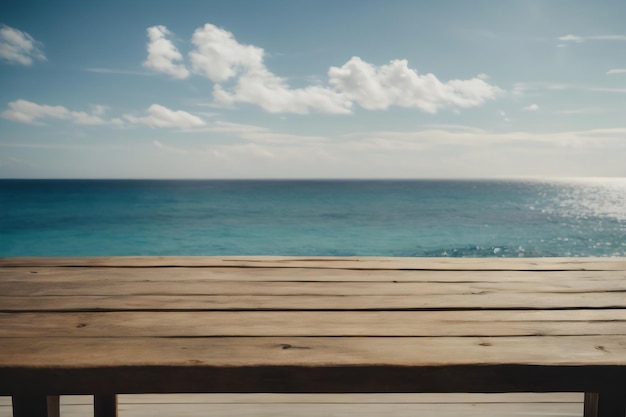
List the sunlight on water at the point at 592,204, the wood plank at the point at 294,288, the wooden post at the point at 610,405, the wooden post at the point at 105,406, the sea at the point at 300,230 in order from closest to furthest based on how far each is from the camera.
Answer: the wooden post at the point at 610,405, the wood plank at the point at 294,288, the wooden post at the point at 105,406, the sea at the point at 300,230, the sunlight on water at the point at 592,204

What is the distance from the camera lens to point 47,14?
4691cm

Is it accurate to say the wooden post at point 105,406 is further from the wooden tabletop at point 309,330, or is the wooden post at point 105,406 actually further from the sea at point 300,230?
the sea at point 300,230

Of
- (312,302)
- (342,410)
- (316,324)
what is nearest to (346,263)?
(312,302)

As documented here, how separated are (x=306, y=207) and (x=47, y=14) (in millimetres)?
37325

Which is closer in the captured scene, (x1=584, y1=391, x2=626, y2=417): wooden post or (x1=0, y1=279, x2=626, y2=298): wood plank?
(x1=584, y1=391, x2=626, y2=417): wooden post

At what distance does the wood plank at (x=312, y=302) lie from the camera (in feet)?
3.21

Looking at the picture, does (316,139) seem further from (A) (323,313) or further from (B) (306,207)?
(A) (323,313)

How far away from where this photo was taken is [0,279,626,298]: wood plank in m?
1.09

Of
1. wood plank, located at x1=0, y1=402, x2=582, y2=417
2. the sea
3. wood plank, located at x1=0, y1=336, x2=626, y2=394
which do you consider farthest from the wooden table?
the sea

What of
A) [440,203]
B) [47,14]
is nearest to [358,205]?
[440,203]

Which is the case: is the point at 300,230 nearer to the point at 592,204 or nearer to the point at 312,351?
the point at 312,351

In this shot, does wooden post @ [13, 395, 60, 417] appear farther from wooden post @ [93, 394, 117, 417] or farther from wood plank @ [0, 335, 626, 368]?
wooden post @ [93, 394, 117, 417]

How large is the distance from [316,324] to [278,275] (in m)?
0.39

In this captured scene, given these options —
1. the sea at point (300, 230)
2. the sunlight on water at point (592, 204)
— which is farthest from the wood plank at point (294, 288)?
the sunlight on water at point (592, 204)
